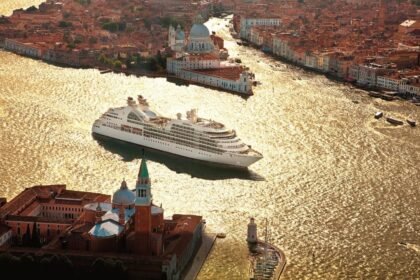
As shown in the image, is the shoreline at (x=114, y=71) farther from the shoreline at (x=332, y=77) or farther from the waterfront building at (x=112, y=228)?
the waterfront building at (x=112, y=228)

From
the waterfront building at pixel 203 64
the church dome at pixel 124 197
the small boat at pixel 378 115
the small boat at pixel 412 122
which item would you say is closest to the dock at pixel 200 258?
the church dome at pixel 124 197

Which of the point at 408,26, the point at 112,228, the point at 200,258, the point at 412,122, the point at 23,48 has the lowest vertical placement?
the point at 200,258

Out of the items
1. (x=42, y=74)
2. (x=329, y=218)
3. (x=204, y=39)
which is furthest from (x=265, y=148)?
(x=204, y=39)

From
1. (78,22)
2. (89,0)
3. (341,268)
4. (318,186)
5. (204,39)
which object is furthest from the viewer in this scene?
(89,0)

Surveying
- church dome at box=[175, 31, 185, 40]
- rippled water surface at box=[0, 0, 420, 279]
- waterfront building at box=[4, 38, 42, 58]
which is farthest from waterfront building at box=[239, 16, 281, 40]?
rippled water surface at box=[0, 0, 420, 279]

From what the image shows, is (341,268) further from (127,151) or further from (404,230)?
(127,151)

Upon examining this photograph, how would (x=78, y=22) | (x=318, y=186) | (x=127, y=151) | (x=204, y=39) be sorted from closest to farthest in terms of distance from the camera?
(x=318, y=186), (x=127, y=151), (x=204, y=39), (x=78, y=22)

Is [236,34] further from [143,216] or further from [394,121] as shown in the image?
[143,216]

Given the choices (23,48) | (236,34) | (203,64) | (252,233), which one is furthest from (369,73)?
(252,233)
